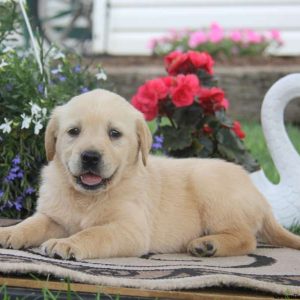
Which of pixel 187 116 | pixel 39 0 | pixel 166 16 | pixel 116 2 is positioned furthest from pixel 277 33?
pixel 187 116

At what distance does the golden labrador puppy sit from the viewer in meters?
3.70

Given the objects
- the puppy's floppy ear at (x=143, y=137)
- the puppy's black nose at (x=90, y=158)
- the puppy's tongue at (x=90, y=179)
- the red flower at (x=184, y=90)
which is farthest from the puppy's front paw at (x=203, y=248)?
the red flower at (x=184, y=90)

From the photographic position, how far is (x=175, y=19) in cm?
1213

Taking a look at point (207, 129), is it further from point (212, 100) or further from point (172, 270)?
point (172, 270)

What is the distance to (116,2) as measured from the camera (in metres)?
12.2

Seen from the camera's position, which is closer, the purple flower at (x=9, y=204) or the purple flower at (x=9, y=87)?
the purple flower at (x=9, y=204)

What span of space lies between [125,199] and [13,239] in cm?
57

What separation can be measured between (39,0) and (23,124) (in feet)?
27.6

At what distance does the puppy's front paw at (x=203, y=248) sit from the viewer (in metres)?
3.95

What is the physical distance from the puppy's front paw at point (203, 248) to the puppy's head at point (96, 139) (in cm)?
48

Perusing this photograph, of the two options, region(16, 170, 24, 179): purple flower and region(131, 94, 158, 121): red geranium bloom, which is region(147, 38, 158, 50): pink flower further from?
region(16, 170, 24, 179): purple flower

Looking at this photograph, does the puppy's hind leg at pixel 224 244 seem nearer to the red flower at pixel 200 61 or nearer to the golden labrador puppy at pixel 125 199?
the golden labrador puppy at pixel 125 199

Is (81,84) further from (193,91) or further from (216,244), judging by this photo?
(216,244)

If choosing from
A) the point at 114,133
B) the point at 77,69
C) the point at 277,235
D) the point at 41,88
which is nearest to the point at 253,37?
the point at 77,69
